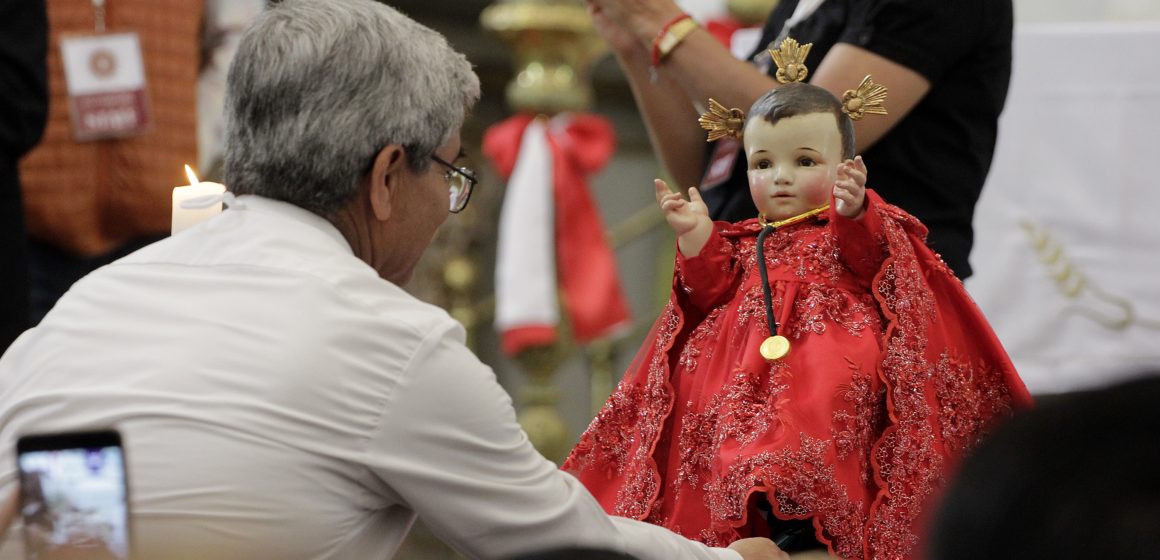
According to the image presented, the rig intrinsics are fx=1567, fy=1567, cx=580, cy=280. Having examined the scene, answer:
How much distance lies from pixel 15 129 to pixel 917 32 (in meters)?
1.62

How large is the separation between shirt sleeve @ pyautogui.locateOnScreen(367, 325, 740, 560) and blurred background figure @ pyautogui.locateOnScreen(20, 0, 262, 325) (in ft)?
6.75

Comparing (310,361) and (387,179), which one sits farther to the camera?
(387,179)

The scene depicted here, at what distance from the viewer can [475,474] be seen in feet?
5.17

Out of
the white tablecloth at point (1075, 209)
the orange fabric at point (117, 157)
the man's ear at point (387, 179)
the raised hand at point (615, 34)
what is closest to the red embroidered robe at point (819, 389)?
the man's ear at point (387, 179)

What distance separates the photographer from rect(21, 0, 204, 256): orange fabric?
3.40 m

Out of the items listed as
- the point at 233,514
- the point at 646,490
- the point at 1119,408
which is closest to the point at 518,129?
the point at 646,490

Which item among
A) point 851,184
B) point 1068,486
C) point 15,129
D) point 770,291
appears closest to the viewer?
point 1068,486

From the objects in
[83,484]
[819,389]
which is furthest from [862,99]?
[83,484]

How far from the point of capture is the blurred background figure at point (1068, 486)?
71cm

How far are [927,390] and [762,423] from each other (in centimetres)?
20

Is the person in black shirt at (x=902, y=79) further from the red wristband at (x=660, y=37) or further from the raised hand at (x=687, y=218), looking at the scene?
the raised hand at (x=687, y=218)

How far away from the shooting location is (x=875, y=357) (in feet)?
6.07

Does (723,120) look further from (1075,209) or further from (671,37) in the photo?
(1075,209)

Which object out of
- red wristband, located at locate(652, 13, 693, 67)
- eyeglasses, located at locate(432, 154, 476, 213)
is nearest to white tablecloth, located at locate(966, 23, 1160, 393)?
red wristband, located at locate(652, 13, 693, 67)
